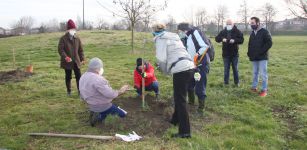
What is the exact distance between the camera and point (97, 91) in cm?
620

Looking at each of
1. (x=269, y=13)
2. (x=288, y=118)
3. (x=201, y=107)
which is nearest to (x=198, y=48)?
(x=201, y=107)

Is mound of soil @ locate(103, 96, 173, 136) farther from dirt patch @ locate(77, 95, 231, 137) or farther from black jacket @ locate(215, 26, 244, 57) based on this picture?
black jacket @ locate(215, 26, 244, 57)

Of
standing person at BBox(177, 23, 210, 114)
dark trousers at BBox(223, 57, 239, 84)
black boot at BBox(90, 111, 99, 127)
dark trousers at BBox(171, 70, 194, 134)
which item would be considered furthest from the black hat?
dark trousers at BBox(223, 57, 239, 84)

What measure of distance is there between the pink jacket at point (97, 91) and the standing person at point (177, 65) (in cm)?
116

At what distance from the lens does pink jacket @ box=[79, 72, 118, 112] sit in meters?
6.11

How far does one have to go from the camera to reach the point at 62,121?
6.72 metres

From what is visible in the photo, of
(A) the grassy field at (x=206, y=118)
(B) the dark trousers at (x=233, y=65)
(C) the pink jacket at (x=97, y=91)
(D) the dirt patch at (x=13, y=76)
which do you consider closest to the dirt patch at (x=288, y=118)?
(A) the grassy field at (x=206, y=118)

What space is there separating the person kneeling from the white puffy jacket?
1028 mm

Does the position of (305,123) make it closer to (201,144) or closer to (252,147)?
(252,147)

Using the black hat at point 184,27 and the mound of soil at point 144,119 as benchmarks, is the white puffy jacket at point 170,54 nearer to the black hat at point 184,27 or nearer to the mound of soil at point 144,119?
the black hat at point 184,27

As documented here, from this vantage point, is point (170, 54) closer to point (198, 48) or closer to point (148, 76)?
point (198, 48)

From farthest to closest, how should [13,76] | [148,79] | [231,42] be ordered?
[13,76] → [231,42] → [148,79]

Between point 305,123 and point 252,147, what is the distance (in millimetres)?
1920

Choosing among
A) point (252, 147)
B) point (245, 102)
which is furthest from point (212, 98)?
point (252, 147)
